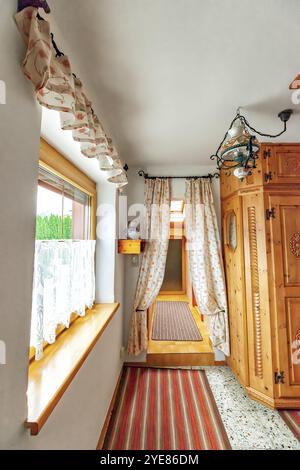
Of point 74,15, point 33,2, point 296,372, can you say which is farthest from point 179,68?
point 296,372

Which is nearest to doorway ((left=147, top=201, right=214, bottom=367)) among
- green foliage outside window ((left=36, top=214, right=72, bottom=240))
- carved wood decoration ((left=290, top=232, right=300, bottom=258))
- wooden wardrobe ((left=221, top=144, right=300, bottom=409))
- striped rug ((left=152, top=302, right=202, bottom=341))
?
striped rug ((left=152, top=302, right=202, bottom=341))

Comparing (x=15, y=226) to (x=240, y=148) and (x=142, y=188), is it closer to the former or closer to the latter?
(x=240, y=148)

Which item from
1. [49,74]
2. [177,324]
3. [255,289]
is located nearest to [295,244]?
[255,289]

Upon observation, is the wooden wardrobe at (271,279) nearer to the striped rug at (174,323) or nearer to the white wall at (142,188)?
the white wall at (142,188)

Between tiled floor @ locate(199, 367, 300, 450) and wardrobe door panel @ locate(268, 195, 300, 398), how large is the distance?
0.23 m

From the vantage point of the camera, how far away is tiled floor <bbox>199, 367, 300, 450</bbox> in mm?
1428

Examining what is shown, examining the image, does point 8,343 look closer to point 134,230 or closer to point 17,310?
point 17,310

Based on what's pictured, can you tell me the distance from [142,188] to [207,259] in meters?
1.14

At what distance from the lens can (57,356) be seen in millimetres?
1032

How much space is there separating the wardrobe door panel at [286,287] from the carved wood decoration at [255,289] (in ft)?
0.44

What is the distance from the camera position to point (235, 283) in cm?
211

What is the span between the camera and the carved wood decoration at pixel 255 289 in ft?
6.04

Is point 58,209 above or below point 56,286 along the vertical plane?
above

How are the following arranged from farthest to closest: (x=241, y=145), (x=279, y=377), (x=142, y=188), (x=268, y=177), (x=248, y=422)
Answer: (x=142, y=188), (x=268, y=177), (x=279, y=377), (x=248, y=422), (x=241, y=145)
